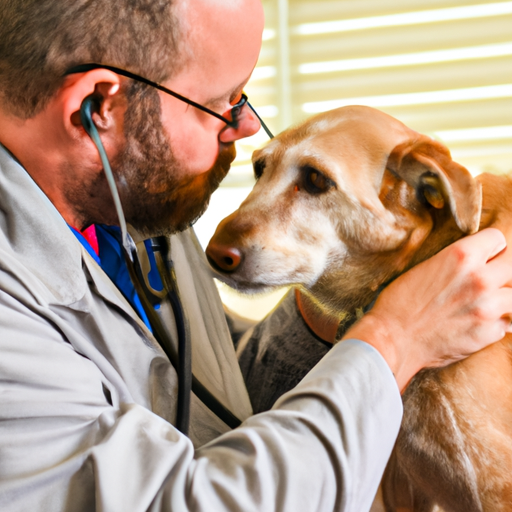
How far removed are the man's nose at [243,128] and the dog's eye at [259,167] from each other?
0.06 m

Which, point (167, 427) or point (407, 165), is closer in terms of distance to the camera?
point (167, 427)

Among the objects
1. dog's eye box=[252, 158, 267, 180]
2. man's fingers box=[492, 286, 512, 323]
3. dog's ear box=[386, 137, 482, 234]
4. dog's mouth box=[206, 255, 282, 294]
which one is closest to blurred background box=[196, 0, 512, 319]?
dog's eye box=[252, 158, 267, 180]

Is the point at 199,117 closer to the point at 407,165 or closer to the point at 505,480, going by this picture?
the point at 407,165

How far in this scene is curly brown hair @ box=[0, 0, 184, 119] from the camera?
854 mm

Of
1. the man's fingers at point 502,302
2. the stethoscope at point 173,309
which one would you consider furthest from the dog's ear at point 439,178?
the stethoscope at point 173,309

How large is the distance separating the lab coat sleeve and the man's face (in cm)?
37

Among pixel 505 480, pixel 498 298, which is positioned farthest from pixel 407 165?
pixel 505 480

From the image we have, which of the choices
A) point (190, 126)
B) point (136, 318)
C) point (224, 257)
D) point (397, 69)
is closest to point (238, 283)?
point (224, 257)

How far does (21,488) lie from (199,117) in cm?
68

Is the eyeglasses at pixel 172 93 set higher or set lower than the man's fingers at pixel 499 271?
higher

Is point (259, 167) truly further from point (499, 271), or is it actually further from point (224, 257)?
point (499, 271)

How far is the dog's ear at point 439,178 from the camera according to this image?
0.86m

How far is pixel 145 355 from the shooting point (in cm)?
94

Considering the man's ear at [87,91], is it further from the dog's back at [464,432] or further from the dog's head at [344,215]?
the dog's back at [464,432]
